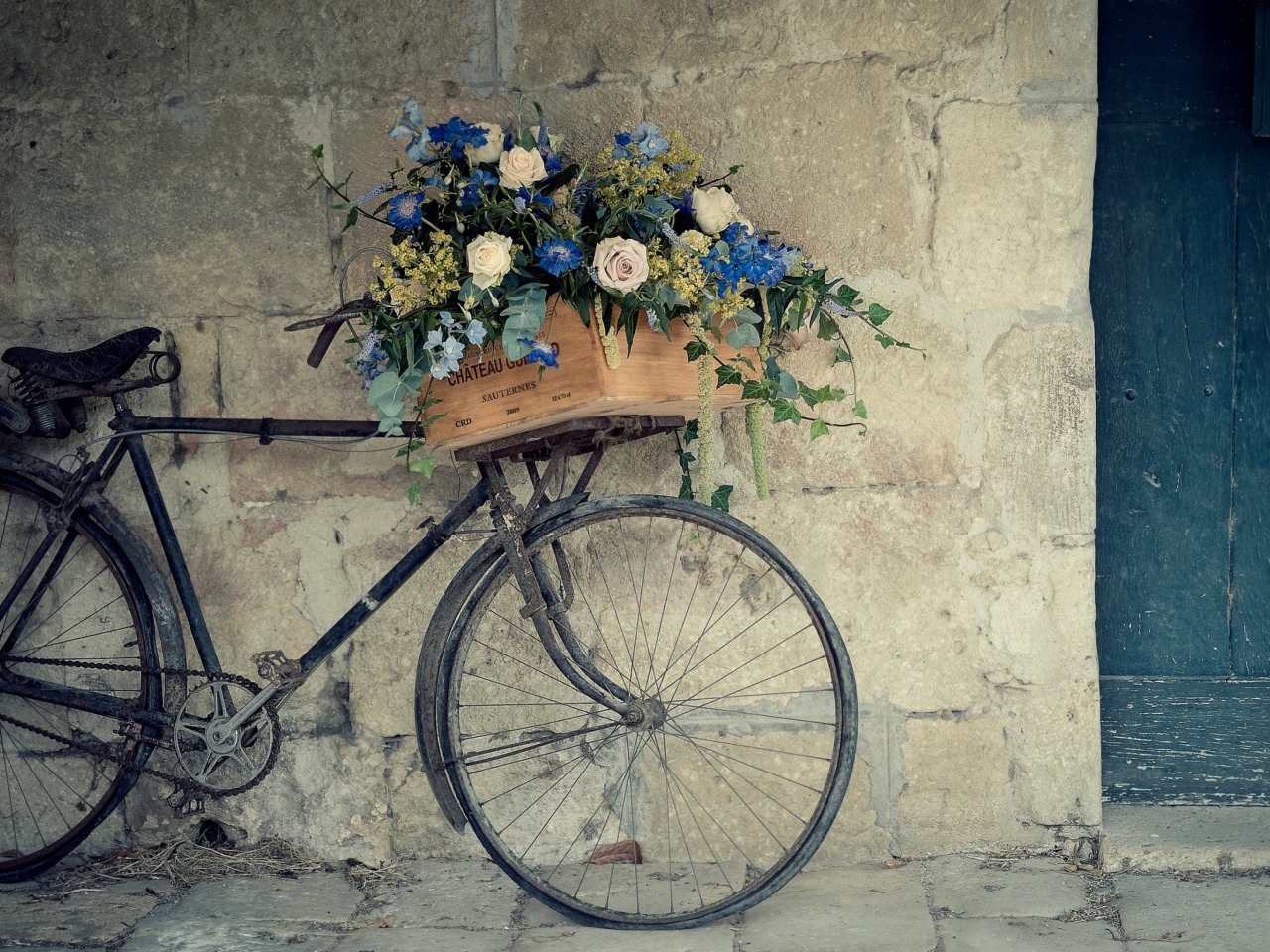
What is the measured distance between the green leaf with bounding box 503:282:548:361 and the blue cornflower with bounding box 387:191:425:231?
28 centimetres

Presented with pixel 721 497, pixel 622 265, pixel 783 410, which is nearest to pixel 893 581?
pixel 721 497

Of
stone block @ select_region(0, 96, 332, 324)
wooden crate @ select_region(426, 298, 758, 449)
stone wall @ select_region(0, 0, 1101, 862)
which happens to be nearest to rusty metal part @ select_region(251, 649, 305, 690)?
stone wall @ select_region(0, 0, 1101, 862)

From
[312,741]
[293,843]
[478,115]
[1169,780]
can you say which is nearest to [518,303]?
[478,115]

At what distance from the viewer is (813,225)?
2.93 meters

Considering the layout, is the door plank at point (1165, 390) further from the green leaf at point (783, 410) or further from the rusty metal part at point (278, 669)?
the rusty metal part at point (278, 669)

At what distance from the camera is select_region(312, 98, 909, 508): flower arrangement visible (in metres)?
2.38

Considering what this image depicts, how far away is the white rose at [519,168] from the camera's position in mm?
2371

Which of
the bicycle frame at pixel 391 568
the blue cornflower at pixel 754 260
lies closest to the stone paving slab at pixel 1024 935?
the bicycle frame at pixel 391 568

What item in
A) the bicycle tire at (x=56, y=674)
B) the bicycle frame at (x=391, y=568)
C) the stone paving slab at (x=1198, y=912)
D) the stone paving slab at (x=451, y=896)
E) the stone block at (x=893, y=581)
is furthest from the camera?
the bicycle tire at (x=56, y=674)

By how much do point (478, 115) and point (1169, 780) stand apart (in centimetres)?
242

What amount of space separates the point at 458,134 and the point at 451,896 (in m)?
1.77

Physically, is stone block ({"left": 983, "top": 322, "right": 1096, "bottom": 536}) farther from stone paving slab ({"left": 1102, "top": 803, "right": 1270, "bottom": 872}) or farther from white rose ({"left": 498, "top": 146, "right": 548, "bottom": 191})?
white rose ({"left": 498, "top": 146, "right": 548, "bottom": 191})

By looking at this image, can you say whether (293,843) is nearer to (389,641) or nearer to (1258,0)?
(389,641)

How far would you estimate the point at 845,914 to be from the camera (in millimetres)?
2734
